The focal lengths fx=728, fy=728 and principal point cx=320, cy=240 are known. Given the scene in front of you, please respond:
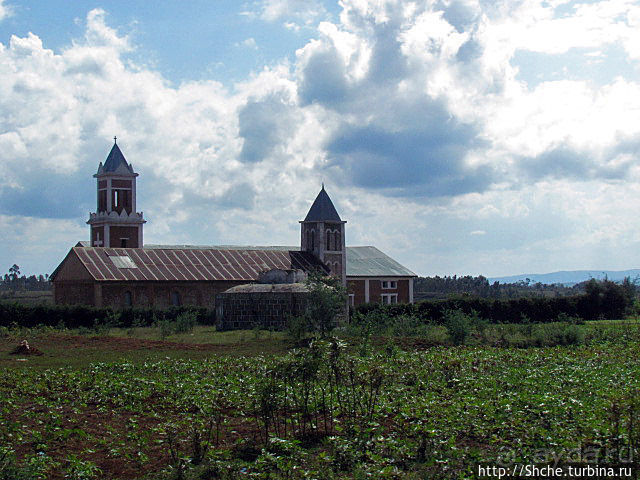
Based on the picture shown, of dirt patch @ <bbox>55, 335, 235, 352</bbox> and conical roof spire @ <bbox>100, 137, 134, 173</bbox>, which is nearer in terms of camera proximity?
dirt patch @ <bbox>55, 335, 235, 352</bbox>

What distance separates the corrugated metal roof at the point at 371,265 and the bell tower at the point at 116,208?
56.4 ft

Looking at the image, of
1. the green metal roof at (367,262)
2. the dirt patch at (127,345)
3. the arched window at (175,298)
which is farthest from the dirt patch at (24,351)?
the green metal roof at (367,262)

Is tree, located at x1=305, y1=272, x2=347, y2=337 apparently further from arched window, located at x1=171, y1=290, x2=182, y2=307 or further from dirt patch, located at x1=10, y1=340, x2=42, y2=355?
arched window, located at x1=171, y1=290, x2=182, y2=307

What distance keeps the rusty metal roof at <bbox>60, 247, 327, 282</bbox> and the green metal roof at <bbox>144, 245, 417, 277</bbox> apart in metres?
7.59

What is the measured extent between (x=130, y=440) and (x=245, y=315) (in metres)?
23.5

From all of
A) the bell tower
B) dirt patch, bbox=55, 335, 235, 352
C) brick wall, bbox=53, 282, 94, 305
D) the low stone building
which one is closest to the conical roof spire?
the bell tower

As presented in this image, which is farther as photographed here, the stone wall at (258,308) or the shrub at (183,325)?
the stone wall at (258,308)

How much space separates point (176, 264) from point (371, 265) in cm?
1964

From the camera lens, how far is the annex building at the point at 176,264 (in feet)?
142

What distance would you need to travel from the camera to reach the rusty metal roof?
43594mm

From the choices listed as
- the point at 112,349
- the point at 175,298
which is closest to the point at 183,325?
the point at 112,349

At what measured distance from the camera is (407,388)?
43.0 feet

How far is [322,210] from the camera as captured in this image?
178ft

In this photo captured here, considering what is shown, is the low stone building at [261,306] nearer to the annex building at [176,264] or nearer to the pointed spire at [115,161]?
the annex building at [176,264]
